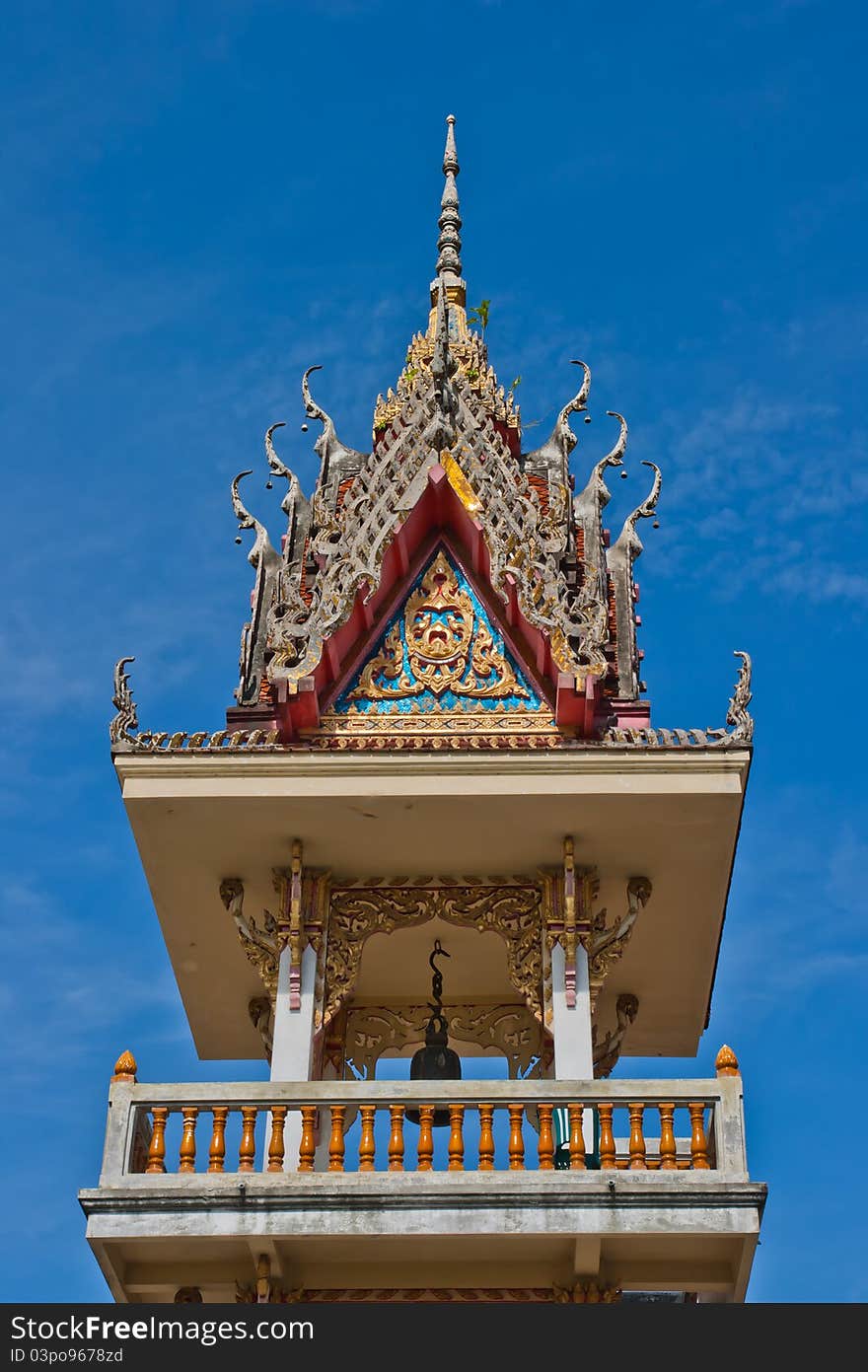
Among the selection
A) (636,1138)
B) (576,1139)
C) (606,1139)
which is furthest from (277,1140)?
(636,1138)

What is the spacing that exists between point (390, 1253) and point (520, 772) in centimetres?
370

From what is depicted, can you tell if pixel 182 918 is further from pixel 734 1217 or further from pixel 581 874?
pixel 734 1217

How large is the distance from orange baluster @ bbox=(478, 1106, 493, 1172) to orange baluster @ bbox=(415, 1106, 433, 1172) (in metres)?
0.33

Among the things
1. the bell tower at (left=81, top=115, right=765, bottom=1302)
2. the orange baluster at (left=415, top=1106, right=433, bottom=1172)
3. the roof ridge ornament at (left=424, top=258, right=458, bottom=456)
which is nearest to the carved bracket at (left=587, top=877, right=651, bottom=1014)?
the bell tower at (left=81, top=115, right=765, bottom=1302)

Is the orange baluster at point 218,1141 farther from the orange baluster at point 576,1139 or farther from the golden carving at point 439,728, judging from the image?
the golden carving at point 439,728

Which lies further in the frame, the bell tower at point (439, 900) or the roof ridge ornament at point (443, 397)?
the roof ridge ornament at point (443, 397)

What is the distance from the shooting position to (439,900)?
786 inches

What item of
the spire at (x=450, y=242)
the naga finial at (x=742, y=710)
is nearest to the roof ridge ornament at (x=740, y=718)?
the naga finial at (x=742, y=710)

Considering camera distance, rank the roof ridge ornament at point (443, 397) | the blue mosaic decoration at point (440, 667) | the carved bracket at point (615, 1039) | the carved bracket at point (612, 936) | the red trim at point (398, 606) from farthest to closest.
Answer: the carved bracket at point (615, 1039) → the roof ridge ornament at point (443, 397) → the blue mosaic decoration at point (440, 667) → the red trim at point (398, 606) → the carved bracket at point (612, 936)

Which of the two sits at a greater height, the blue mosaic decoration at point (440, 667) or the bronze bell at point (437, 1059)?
the blue mosaic decoration at point (440, 667)

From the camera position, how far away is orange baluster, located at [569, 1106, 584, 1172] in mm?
17859

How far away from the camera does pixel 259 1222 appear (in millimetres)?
17266

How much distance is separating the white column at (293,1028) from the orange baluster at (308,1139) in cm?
72

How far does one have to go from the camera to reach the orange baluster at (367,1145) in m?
17.6
